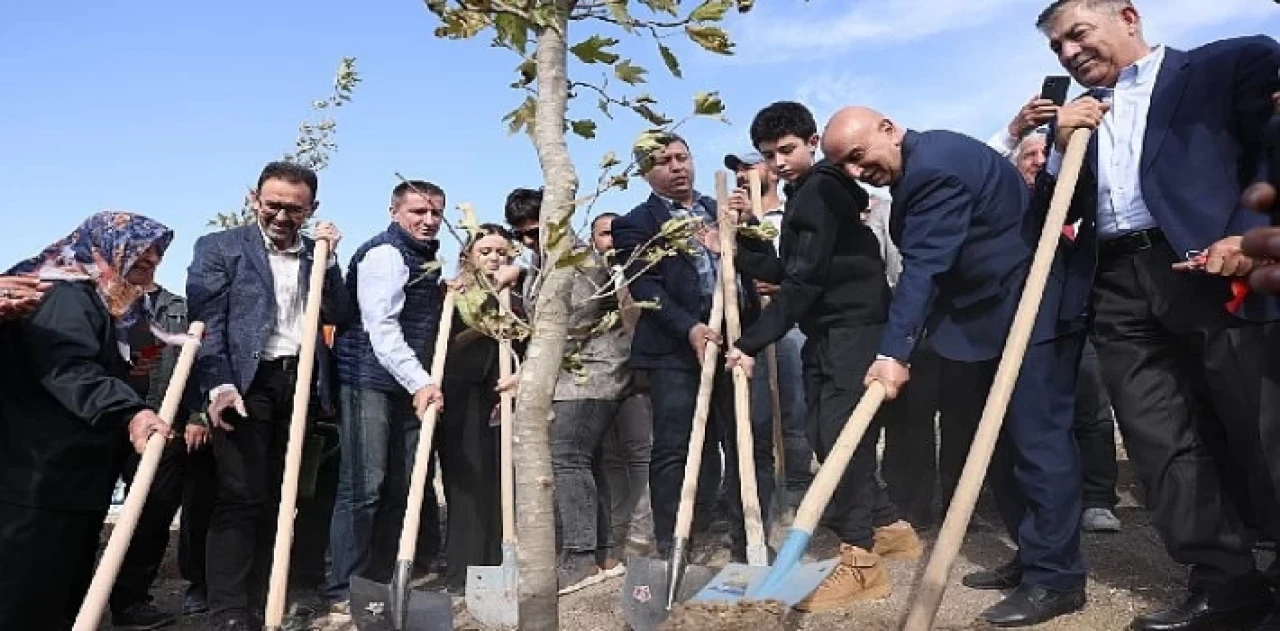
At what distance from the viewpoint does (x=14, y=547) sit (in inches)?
139

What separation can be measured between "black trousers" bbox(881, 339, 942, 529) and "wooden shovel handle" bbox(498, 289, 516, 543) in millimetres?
2204

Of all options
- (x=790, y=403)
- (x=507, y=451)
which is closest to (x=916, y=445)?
(x=790, y=403)

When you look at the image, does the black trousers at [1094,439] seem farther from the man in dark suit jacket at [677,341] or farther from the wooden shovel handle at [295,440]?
the wooden shovel handle at [295,440]

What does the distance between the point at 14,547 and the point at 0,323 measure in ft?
2.65

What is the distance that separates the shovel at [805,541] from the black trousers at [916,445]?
2.34 meters

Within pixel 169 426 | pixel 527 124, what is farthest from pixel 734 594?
pixel 169 426

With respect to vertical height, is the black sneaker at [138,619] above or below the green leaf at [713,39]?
below

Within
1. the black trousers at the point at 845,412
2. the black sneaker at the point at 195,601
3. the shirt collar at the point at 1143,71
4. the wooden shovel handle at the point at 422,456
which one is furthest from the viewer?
the black sneaker at the point at 195,601

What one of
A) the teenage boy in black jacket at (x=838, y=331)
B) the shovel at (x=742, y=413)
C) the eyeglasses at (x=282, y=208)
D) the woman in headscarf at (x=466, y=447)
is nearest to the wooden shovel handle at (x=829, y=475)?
the shovel at (x=742, y=413)

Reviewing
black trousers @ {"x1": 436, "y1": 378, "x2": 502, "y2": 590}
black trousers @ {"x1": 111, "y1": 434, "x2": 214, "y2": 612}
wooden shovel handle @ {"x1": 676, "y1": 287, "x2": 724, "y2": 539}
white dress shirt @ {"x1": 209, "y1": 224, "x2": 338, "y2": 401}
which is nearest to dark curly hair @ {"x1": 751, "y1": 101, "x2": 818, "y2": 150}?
wooden shovel handle @ {"x1": 676, "y1": 287, "x2": 724, "y2": 539}

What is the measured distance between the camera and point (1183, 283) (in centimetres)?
318

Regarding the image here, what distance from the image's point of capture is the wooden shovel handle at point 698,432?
165 inches

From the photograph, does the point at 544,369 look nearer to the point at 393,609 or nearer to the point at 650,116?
the point at 650,116

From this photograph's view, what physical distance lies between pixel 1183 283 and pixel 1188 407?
0.48 meters
